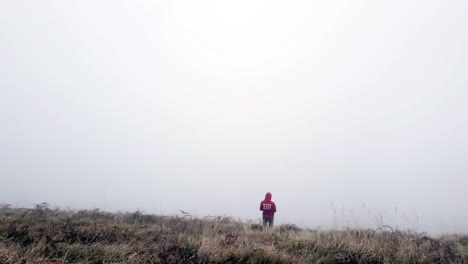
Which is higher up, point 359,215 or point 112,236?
point 359,215

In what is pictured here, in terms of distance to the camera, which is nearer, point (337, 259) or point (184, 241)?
point (337, 259)

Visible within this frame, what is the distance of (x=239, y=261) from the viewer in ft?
20.6

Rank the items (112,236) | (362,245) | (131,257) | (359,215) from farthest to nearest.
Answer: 1. (359,215)
2. (112,236)
3. (362,245)
4. (131,257)

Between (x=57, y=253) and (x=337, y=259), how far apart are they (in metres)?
4.55

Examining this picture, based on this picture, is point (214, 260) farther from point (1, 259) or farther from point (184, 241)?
point (1, 259)

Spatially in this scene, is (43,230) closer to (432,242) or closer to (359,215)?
(432,242)

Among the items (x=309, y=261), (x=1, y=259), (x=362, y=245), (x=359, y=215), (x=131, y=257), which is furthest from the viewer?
(x=359, y=215)

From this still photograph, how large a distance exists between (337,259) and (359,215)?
7.37 meters

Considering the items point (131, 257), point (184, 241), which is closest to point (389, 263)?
point (184, 241)

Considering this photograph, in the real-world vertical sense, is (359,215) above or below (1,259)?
above

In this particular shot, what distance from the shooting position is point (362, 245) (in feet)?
24.5

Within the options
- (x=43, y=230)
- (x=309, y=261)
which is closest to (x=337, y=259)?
(x=309, y=261)

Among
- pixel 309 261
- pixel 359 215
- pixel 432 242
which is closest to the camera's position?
pixel 309 261

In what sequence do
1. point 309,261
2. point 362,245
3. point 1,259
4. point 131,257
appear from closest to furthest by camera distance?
point 1,259
point 131,257
point 309,261
point 362,245
